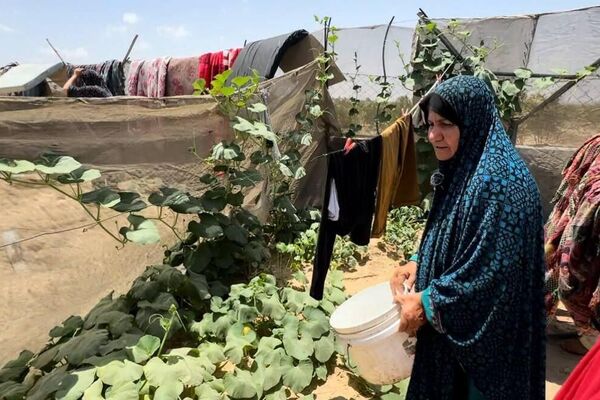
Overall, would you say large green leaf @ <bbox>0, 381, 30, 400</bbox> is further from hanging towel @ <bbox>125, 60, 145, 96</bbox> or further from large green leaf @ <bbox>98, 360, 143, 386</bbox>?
hanging towel @ <bbox>125, 60, 145, 96</bbox>

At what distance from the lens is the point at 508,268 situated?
50.3 inches

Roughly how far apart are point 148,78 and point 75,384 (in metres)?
4.12

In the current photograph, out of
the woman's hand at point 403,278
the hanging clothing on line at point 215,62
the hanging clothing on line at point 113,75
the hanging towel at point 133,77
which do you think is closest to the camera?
the woman's hand at point 403,278

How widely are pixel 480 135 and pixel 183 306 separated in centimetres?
219

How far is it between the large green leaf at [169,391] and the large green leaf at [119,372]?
15cm

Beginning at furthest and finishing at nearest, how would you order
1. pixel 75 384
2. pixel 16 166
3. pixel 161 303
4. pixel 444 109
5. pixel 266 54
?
pixel 266 54
pixel 161 303
pixel 75 384
pixel 16 166
pixel 444 109

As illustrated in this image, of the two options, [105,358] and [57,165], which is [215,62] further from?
[105,358]

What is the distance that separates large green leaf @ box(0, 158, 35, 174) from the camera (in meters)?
1.91

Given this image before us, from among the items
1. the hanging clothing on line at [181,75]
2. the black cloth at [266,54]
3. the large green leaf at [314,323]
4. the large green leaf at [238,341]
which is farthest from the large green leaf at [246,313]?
the hanging clothing on line at [181,75]

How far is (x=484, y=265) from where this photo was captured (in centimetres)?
128

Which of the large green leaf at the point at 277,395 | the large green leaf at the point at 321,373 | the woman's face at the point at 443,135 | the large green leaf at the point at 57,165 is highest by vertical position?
the woman's face at the point at 443,135

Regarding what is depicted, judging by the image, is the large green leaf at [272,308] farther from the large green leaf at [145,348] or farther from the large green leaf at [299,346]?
the large green leaf at [145,348]

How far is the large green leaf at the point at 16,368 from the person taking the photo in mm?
2227

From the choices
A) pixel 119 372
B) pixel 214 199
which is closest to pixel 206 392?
pixel 119 372
